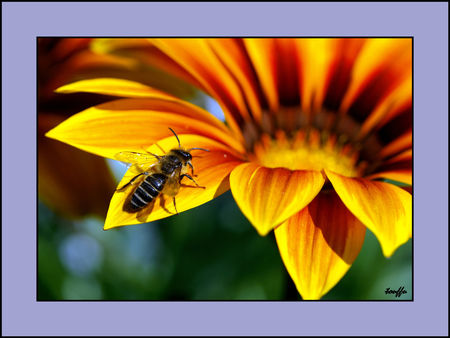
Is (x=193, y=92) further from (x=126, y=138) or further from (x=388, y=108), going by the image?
(x=388, y=108)

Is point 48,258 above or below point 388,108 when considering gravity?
below

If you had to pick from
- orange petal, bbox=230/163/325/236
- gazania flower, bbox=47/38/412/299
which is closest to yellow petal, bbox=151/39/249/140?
gazania flower, bbox=47/38/412/299

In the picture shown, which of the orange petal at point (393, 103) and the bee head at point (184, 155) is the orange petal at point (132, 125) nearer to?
the bee head at point (184, 155)

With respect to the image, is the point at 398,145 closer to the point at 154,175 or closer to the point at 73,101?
the point at 154,175

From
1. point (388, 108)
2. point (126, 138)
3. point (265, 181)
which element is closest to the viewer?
point (265, 181)

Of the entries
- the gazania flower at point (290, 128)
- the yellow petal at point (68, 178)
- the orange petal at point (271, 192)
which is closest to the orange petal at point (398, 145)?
the gazania flower at point (290, 128)

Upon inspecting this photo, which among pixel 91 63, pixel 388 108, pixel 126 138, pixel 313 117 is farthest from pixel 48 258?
pixel 388 108
